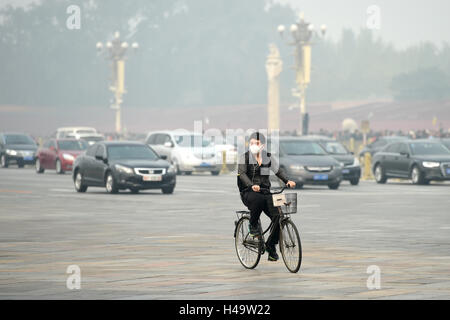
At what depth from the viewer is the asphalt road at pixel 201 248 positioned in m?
10.1

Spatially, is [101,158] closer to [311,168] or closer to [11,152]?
[311,168]

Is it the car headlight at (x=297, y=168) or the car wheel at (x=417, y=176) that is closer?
the car headlight at (x=297, y=168)

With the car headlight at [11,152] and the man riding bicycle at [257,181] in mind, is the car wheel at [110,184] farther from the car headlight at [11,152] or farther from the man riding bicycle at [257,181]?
the car headlight at [11,152]

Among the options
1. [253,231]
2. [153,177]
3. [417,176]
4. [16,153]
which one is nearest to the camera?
[253,231]

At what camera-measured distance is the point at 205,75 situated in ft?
418

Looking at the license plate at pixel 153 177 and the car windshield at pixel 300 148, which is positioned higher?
the car windshield at pixel 300 148

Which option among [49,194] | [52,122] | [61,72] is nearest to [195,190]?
[49,194]

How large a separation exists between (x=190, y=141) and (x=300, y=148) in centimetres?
850

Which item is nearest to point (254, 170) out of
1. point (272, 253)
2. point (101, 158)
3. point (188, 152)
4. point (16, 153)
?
point (272, 253)

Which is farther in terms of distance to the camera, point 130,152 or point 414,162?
point 414,162

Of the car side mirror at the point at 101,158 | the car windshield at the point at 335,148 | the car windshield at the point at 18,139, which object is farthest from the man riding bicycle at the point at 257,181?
the car windshield at the point at 18,139

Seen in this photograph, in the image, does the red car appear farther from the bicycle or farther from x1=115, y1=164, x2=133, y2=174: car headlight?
the bicycle

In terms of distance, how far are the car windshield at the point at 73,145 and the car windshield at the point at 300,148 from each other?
475 inches

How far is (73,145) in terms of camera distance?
41656 mm
